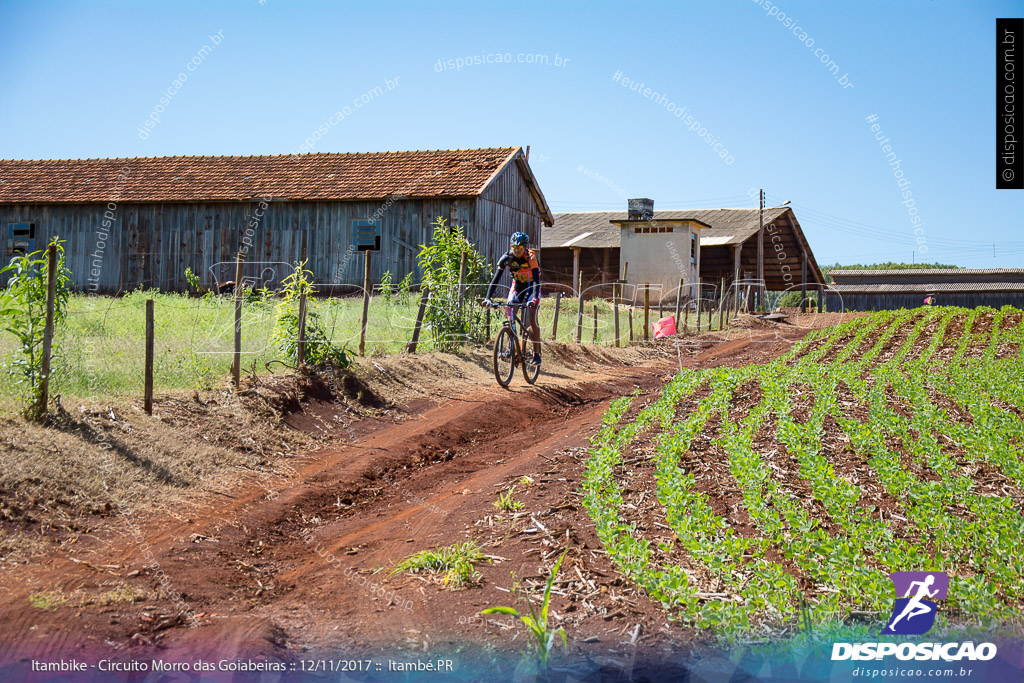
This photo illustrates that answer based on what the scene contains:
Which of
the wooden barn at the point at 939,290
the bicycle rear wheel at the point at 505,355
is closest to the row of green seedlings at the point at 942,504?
the bicycle rear wheel at the point at 505,355

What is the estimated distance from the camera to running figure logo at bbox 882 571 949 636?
3.98 meters

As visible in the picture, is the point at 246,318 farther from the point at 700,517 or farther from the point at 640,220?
the point at 640,220

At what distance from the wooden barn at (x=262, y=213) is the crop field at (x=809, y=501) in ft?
48.6

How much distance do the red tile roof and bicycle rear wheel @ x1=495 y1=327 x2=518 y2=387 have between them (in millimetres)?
12034

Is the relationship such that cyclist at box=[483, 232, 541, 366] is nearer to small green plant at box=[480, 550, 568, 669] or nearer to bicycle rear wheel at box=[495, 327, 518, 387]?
bicycle rear wheel at box=[495, 327, 518, 387]

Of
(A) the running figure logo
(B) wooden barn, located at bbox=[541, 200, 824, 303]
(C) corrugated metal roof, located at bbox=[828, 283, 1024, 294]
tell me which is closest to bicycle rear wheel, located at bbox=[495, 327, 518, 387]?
(A) the running figure logo

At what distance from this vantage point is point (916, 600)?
13.5ft

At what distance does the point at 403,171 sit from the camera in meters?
25.1

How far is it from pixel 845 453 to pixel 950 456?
0.85 meters

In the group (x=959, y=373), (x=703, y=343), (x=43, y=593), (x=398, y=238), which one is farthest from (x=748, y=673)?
(x=398, y=238)

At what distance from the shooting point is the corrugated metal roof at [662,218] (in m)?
35.4

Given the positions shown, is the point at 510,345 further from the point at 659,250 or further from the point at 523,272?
the point at 659,250

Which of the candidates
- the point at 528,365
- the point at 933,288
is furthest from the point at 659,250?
the point at 933,288

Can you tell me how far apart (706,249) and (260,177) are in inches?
838
